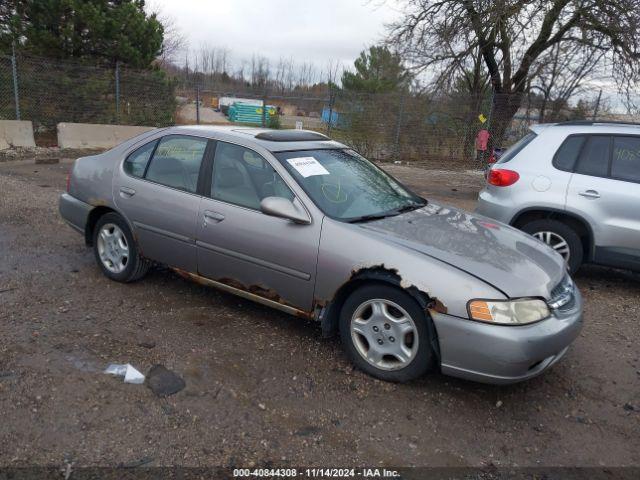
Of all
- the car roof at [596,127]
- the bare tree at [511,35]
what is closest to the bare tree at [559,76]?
the bare tree at [511,35]

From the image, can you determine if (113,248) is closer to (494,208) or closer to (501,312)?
(501,312)

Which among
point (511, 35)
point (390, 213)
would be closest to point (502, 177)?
point (390, 213)

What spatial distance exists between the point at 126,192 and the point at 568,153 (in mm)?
4368

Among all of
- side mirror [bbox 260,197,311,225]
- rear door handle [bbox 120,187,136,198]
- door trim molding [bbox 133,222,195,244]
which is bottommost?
door trim molding [bbox 133,222,195,244]

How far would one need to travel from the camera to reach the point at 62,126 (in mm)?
14359

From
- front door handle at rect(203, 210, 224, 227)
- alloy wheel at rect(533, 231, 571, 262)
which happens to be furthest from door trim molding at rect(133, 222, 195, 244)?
alloy wheel at rect(533, 231, 571, 262)

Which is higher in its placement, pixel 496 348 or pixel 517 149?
pixel 517 149

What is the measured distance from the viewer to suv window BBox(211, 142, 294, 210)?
380cm

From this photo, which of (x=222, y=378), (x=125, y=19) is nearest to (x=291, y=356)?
(x=222, y=378)

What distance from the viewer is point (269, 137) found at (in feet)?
13.6

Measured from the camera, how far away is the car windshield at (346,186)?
372 cm

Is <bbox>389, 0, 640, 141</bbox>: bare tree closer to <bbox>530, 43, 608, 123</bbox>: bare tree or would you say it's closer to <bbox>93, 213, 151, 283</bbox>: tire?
<bbox>530, 43, 608, 123</bbox>: bare tree

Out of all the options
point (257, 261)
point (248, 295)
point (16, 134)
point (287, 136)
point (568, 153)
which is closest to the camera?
point (257, 261)

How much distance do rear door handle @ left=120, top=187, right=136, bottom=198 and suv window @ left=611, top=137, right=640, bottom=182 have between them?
4.56 metres
